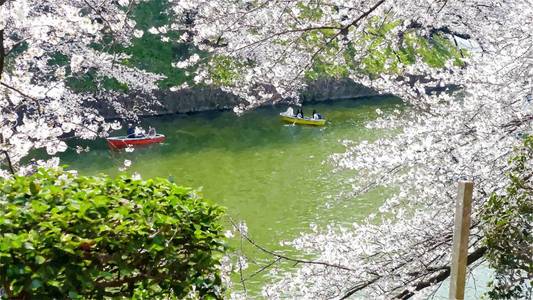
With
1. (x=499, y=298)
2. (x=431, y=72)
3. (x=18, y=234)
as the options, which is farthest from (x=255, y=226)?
(x=18, y=234)

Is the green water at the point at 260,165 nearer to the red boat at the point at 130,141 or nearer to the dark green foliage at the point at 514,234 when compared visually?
the red boat at the point at 130,141

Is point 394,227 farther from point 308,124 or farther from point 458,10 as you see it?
point 308,124

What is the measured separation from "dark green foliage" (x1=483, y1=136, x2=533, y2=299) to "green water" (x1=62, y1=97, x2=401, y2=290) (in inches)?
242

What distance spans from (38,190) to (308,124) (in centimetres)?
1770

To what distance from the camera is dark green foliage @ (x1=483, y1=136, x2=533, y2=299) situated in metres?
2.86

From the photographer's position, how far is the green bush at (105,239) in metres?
2.09

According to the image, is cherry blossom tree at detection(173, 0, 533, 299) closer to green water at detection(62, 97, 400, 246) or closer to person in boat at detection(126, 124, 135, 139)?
green water at detection(62, 97, 400, 246)

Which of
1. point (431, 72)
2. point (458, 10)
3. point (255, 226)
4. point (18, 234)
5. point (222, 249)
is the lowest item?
point (255, 226)

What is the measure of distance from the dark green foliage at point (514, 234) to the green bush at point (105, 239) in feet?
4.71

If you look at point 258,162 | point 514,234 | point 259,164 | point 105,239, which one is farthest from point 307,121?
point 105,239

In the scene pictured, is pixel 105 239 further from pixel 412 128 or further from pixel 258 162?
pixel 258 162

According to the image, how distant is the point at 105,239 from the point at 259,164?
1353cm

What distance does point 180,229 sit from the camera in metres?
2.40

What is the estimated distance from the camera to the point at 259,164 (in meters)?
15.7
